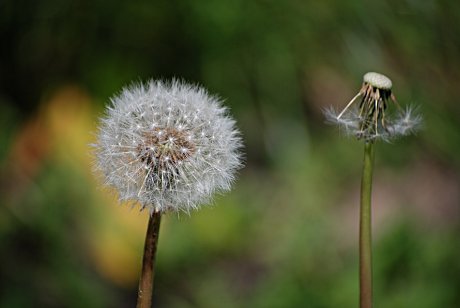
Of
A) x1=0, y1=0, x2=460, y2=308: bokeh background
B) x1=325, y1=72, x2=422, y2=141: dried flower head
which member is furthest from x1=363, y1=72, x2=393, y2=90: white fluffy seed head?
x1=0, y1=0, x2=460, y2=308: bokeh background

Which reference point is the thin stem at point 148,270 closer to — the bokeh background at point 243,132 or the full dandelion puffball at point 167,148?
the full dandelion puffball at point 167,148

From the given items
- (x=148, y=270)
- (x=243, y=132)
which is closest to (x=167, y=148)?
(x=148, y=270)

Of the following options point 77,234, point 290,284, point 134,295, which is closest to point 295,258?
point 290,284

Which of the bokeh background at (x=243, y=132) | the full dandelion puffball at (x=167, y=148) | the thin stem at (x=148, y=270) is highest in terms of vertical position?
the bokeh background at (x=243, y=132)

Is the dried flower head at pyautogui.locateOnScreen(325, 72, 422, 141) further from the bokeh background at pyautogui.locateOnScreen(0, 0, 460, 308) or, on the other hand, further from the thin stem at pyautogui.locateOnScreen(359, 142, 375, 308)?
the bokeh background at pyautogui.locateOnScreen(0, 0, 460, 308)

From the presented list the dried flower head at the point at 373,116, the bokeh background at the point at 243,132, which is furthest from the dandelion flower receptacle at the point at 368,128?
the bokeh background at the point at 243,132

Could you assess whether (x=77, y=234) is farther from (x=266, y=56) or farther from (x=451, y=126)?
(x=451, y=126)

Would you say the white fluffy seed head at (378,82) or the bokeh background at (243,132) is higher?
the bokeh background at (243,132)
